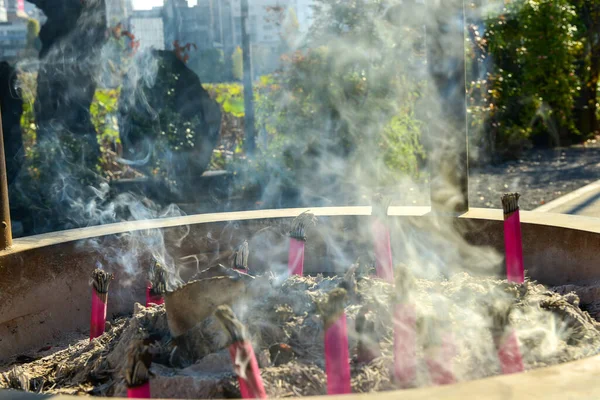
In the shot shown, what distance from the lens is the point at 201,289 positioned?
2.46m

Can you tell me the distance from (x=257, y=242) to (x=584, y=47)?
12.3m

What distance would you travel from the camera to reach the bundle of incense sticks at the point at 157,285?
114 inches

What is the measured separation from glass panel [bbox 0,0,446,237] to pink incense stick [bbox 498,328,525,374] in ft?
19.7

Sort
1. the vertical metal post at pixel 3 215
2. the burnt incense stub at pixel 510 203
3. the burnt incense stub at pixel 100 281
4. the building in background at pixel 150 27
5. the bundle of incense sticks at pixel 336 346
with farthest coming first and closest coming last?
the building in background at pixel 150 27, the vertical metal post at pixel 3 215, the burnt incense stub at pixel 100 281, the burnt incense stub at pixel 510 203, the bundle of incense sticks at pixel 336 346

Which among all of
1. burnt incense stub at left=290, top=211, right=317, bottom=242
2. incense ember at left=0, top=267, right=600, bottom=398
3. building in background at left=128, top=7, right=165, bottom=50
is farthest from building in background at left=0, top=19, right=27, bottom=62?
incense ember at left=0, top=267, right=600, bottom=398

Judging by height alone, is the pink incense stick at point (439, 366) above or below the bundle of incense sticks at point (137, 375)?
below

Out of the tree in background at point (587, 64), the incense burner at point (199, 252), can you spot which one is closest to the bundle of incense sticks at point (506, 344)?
the incense burner at point (199, 252)

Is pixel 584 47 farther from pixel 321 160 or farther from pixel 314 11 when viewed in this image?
pixel 321 160

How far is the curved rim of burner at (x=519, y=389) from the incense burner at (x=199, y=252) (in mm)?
1598

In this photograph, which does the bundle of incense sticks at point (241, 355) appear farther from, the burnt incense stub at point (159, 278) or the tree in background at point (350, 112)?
the tree in background at point (350, 112)

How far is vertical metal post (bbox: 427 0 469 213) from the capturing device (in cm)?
362

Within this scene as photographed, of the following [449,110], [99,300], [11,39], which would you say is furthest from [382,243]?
[11,39]

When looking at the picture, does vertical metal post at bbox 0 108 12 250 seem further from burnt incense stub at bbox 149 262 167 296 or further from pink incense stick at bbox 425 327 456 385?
pink incense stick at bbox 425 327 456 385

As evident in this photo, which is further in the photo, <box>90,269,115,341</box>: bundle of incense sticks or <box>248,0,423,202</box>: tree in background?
<box>248,0,423,202</box>: tree in background
